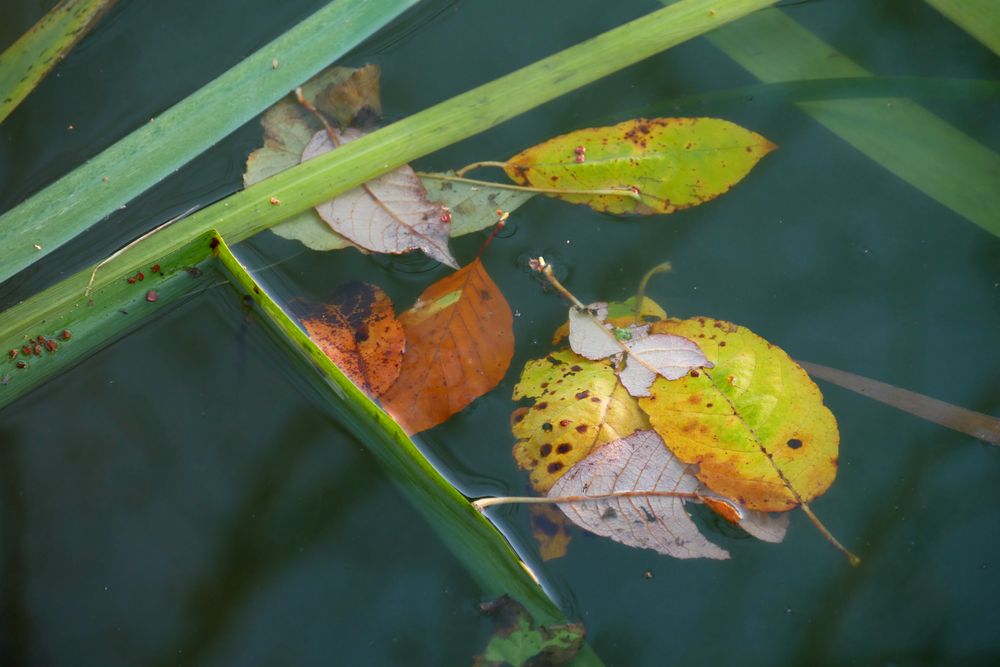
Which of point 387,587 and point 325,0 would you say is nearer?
point 387,587

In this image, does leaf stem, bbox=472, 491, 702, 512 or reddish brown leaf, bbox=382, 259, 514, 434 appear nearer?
leaf stem, bbox=472, 491, 702, 512

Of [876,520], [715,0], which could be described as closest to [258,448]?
[876,520]

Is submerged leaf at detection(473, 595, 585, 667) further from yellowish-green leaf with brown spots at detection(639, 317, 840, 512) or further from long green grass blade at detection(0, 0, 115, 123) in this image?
long green grass blade at detection(0, 0, 115, 123)

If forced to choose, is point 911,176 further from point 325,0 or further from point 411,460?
point 325,0

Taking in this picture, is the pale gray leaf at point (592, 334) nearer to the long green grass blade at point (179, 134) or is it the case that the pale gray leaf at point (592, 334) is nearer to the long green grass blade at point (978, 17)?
the long green grass blade at point (179, 134)

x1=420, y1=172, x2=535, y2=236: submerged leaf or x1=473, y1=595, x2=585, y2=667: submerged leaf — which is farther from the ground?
x1=420, y1=172, x2=535, y2=236: submerged leaf

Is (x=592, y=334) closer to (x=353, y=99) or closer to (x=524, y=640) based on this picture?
(x=524, y=640)

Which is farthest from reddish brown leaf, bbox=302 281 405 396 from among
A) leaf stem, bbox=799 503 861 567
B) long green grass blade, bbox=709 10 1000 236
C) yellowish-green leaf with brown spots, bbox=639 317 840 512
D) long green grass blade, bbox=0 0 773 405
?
long green grass blade, bbox=709 10 1000 236
